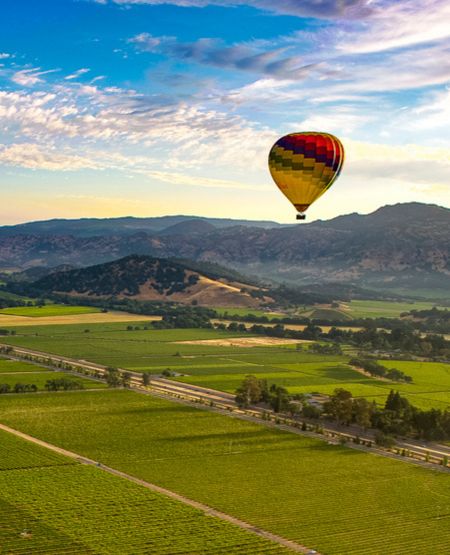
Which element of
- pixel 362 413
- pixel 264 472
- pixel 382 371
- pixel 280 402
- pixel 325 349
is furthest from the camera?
pixel 325 349

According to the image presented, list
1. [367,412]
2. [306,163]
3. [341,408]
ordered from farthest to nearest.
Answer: [341,408] < [367,412] < [306,163]

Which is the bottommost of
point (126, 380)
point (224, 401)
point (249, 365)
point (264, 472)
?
point (264, 472)

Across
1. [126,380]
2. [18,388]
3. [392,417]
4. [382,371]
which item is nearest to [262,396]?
[392,417]

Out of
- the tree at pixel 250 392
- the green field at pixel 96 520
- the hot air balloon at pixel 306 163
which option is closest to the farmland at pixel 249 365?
the tree at pixel 250 392

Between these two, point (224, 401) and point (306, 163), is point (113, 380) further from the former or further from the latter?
point (306, 163)

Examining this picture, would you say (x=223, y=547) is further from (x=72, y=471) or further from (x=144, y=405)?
(x=144, y=405)

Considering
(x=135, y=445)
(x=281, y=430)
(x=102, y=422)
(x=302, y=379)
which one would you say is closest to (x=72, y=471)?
(x=135, y=445)
